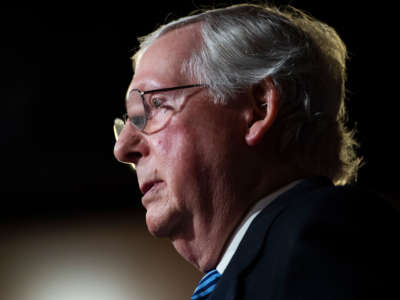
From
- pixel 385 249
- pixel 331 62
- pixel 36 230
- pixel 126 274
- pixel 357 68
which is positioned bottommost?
pixel 126 274

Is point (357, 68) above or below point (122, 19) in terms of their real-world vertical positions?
below

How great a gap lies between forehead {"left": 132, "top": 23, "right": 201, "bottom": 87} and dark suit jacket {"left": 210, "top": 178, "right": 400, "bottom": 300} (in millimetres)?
476

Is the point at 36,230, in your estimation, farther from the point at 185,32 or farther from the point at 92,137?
the point at 185,32

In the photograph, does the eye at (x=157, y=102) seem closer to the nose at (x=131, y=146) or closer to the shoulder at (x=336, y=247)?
the nose at (x=131, y=146)

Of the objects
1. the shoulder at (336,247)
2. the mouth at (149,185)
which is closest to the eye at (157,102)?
the mouth at (149,185)

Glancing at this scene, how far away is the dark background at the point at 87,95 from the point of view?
2326 mm

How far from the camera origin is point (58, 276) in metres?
2.58

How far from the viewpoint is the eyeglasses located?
3.59 ft

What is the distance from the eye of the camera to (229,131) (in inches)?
41.7

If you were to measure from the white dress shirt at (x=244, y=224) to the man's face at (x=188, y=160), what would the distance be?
59 mm

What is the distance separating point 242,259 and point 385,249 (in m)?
0.26

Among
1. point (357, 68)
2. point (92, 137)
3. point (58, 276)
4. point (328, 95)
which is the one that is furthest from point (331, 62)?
point (58, 276)

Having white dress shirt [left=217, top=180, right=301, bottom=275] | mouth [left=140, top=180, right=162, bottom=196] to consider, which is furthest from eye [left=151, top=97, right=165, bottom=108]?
white dress shirt [left=217, top=180, right=301, bottom=275]

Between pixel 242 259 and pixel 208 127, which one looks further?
pixel 208 127
